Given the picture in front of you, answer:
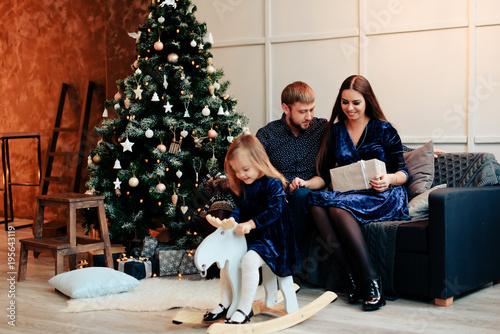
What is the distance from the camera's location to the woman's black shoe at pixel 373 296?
8.18 ft

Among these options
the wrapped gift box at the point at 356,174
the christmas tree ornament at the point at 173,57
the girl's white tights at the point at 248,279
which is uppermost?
the christmas tree ornament at the point at 173,57

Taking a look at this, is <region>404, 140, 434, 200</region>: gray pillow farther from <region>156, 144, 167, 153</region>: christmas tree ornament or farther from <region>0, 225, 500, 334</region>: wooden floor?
<region>156, 144, 167, 153</region>: christmas tree ornament

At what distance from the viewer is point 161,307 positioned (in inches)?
103

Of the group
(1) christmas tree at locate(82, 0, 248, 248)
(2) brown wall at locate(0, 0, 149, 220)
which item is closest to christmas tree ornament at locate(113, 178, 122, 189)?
(1) christmas tree at locate(82, 0, 248, 248)

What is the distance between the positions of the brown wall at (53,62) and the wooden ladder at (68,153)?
8cm

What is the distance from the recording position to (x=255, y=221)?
2254 millimetres

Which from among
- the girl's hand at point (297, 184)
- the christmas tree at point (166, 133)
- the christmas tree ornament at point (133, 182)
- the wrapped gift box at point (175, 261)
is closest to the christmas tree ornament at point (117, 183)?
the christmas tree at point (166, 133)

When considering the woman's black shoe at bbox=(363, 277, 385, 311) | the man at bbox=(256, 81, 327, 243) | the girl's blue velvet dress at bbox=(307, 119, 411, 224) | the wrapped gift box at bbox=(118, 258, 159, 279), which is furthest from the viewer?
the wrapped gift box at bbox=(118, 258, 159, 279)

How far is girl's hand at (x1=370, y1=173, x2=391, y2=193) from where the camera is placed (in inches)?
110

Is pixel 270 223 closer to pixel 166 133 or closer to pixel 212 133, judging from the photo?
pixel 212 133

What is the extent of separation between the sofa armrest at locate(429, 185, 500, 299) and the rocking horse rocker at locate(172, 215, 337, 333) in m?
0.56

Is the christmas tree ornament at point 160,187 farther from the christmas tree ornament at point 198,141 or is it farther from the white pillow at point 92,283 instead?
the white pillow at point 92,283

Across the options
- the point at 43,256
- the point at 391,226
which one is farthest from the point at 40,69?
the point at 391,226

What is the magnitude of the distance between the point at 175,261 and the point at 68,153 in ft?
8.04
